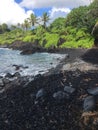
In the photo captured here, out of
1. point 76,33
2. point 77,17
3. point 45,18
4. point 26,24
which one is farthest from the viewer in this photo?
point 26,24

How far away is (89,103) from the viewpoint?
1583 cm

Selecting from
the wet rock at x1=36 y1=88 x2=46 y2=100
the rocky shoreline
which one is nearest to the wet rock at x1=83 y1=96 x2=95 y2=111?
the rocky shoreline

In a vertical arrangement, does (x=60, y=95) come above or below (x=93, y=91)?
below

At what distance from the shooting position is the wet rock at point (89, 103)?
50.5ft

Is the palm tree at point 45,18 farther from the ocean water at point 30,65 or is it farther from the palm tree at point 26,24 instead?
the ocean water at point 30,65

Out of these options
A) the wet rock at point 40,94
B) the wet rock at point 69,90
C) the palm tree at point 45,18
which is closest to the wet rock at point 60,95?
the wet rock at point 69,90

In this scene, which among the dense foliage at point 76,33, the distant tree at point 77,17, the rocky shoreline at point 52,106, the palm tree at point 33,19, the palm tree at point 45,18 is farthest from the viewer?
the palm tree at point 33,19

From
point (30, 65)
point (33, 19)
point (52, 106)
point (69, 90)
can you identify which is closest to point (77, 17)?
point (33, 19)

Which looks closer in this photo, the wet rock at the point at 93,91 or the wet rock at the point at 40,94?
the wet rock at the point at 93,91

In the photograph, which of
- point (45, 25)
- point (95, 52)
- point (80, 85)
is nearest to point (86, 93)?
point (80, 85)

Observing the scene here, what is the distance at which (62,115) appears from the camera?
15.8 metres

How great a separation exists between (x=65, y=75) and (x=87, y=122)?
1029 cm

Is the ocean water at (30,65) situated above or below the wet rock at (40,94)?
below

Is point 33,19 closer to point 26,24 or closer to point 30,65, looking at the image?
point 26,24
